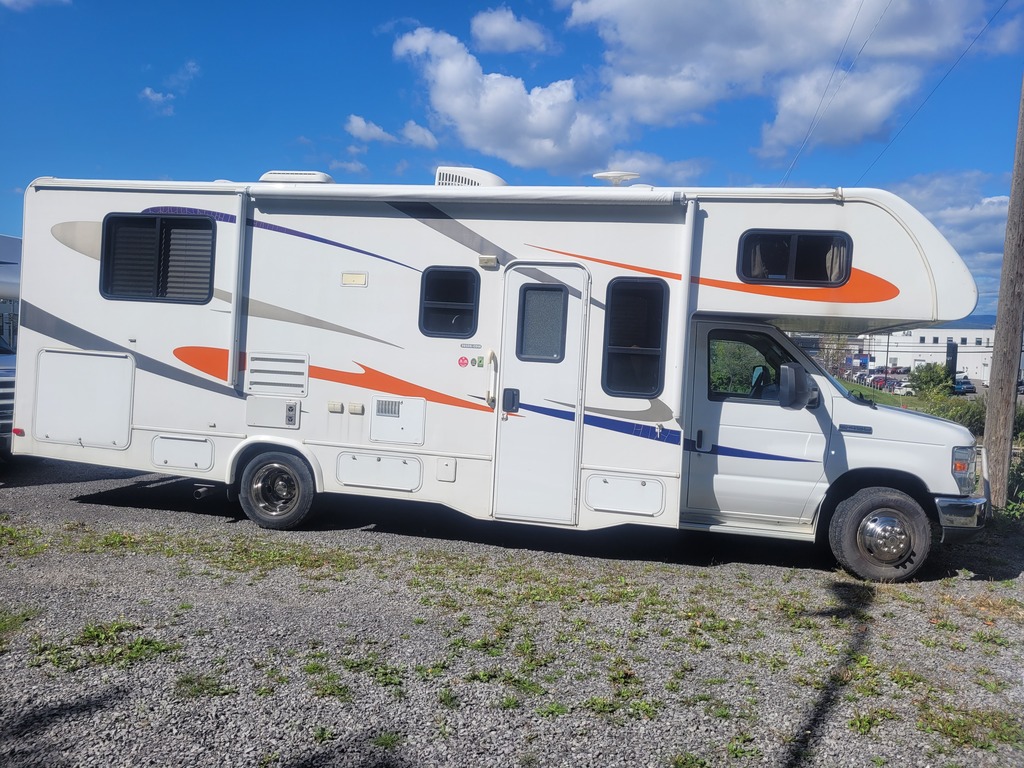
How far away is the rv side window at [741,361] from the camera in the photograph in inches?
279

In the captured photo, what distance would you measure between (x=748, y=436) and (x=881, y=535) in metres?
1.30

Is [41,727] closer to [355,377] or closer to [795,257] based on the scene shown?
[355,377]

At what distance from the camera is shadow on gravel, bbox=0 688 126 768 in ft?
11.8

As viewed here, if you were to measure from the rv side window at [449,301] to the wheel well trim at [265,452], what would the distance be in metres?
1.58

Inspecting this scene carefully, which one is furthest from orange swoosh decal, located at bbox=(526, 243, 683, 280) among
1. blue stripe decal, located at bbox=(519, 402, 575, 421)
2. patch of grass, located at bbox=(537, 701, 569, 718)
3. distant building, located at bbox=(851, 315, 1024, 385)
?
distant building, located at bbox=(851, 315, 1024, 385)

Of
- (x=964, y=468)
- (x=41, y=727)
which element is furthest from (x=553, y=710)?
(x=964, y=468)

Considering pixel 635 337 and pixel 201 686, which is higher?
pixel 635 337

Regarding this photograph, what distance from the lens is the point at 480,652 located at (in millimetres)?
4953

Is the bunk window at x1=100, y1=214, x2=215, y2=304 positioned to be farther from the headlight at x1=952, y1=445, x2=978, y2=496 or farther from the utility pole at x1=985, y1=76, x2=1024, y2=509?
the utility pole at x1=985, y1=76, x2=1024, y2=509

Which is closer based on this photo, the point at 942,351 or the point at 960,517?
the point at 960,517

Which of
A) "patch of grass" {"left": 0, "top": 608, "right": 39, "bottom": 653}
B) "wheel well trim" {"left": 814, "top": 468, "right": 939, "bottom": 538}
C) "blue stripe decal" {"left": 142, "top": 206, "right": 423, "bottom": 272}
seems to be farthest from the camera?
"blue stripe decal" {"left": 142, "top": 206, "right": 423, "bottom": 272}

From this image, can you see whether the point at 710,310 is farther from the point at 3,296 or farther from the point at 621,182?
the point at 3,296

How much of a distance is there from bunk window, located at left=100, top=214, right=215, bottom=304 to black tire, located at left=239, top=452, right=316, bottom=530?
1.61m

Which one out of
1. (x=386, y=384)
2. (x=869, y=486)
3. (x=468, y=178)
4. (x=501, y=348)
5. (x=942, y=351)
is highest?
(x=942, y=351)
